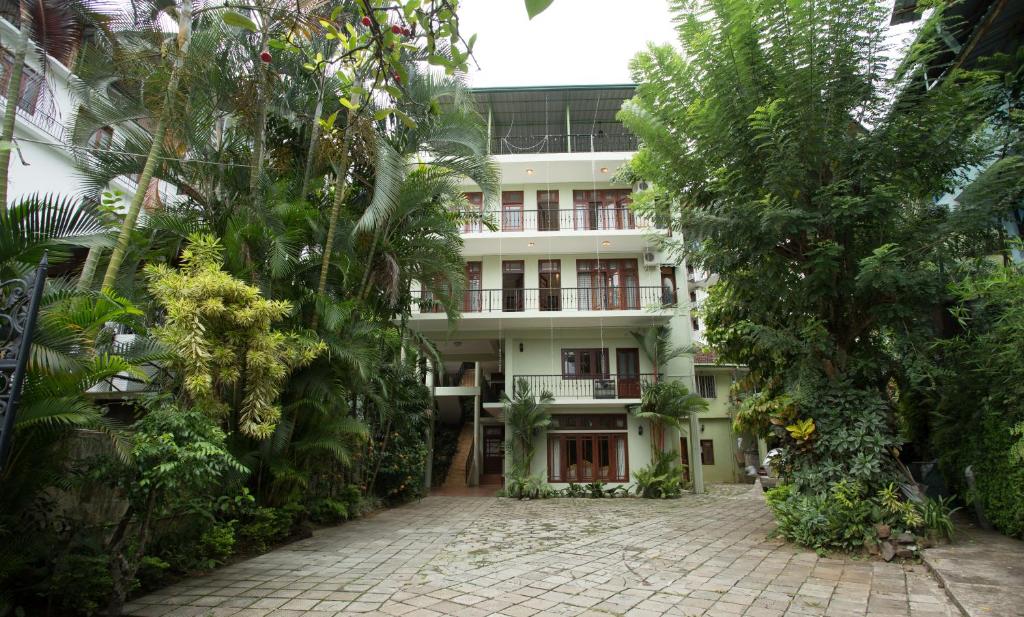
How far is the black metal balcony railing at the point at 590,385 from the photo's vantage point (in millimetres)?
14922

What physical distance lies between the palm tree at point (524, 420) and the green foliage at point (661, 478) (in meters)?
2.80

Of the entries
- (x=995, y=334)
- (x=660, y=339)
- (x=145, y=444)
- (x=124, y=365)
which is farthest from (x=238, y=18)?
(x=660, y=339)

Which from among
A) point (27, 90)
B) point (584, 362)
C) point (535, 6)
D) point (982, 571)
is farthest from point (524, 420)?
point (535, 6)

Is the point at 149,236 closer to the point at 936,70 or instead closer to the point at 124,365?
the point at 124,365

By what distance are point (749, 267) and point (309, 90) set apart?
7.59 m

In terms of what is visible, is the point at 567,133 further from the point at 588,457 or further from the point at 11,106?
the point at 11,106

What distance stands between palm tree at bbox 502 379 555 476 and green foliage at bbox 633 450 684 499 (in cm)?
280

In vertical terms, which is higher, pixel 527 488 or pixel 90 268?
pixel 90 268

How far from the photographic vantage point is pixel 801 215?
6480mm

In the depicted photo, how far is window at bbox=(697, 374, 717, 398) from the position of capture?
20.9 m

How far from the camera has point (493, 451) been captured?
706 inches

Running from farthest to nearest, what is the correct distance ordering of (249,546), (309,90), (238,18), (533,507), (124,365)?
1. (533,507)
2. (309,90)
3. (249,546)
4. (124,365)
5. (238,18)

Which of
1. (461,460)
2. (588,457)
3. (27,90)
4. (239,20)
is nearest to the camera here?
(239,20)

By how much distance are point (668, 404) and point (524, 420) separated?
12.3 ft
